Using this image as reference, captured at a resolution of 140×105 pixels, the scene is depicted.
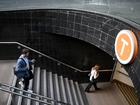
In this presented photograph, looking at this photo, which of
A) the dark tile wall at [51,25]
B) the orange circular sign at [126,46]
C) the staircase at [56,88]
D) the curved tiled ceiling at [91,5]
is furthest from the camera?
the staircase at [56,88]

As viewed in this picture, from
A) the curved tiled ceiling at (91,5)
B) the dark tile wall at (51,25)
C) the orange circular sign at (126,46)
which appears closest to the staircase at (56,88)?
the dark tile wall at (51,25)

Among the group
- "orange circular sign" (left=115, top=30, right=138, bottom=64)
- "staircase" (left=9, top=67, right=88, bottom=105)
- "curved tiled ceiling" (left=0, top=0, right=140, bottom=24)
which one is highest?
Result: "curved tiled ceiling" (left=0, top=0, right=140, bottom=24)

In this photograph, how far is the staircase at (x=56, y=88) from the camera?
9.54m

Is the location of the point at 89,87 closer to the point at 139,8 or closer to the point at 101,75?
the point at 101,75

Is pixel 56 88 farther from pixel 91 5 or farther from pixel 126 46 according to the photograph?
pixel 126 46

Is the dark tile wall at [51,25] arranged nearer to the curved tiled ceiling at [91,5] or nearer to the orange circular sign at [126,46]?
the curved tiled ceiling at [91,5]

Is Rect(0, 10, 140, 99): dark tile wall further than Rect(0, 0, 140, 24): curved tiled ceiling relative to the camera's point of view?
Yes

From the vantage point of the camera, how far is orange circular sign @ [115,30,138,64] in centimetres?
633

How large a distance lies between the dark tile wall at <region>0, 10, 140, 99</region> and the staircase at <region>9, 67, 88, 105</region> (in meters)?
1.19

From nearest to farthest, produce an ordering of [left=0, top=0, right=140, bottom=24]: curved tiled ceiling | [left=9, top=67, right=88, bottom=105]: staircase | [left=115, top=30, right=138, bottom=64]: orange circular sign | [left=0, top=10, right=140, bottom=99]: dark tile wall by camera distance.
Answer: [left=115, top=30, right=138, bottom=64]: orange circular sign < [left=0, top=0, right=140, bottom=24]: curved tiled ceiling < [left=0, top=10, right=140, bottom=99]: dark tile wall < [left=9, top=67, right=88, bottom=105]: staircase

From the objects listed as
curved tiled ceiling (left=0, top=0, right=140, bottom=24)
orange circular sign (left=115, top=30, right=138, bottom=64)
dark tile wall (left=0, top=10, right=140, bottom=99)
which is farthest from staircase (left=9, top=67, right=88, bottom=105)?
orange circular sign (left=115, top=30, right=138, bottom=64)

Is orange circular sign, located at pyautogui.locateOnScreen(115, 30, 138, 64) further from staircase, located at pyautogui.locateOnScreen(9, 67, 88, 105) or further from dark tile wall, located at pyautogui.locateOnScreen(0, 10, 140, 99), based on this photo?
staircase, located at pyautogui.locateOnScreen(9, 67, 88, 105)

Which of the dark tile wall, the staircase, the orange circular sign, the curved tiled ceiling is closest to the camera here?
the orange circular sign

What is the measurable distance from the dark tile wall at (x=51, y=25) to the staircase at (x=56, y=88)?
1.19 meters
